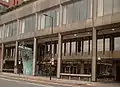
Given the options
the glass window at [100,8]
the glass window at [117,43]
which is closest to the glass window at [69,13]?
the glass window at [100,8]

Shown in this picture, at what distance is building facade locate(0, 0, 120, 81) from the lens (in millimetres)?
41688

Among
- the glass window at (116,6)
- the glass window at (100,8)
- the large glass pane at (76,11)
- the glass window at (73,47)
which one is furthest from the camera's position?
the glass window at (73,47)

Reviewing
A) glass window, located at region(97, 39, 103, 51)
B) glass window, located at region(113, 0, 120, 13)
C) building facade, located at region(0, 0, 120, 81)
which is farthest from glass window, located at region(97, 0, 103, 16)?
glass window, located at region(97, 39, 103, 51)

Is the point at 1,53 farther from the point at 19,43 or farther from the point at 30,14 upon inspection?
the point at 30,14

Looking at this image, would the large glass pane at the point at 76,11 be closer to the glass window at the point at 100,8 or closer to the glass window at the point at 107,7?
the glass window at the point at 100,8

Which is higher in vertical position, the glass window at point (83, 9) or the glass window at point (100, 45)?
the glass window at point (83, 9)

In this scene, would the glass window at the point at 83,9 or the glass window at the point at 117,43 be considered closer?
the glass window at the point at 83,9

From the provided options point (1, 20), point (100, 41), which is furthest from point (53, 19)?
point (1, 20)

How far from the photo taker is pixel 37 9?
191 feet

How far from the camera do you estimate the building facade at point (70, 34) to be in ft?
137

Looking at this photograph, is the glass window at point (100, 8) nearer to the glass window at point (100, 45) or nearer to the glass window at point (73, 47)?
the glass window at point (100, 45)

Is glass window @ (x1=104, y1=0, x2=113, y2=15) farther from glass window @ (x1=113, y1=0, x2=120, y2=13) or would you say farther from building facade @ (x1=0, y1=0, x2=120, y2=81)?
glass window @ (x1=113, y1=0, x2=120, y2=13)

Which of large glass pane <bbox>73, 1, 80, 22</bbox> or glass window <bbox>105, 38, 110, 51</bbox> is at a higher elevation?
large glass pane <bbox>73, 1, 80, 22</bbox>

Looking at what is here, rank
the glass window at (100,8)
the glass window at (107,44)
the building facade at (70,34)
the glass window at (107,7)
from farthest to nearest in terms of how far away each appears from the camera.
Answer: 1. the glass window at (107,44)
2. the building facade at (70,34)
3. the glass window at (100,8)
4. the glass window at (107,7)
